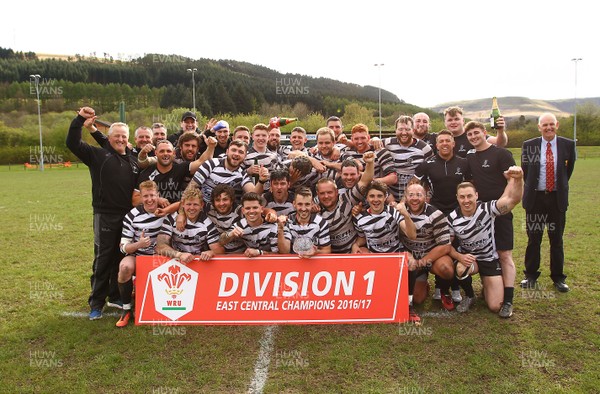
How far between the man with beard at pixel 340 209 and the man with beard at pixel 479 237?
120 centimetres

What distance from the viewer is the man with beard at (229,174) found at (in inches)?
220

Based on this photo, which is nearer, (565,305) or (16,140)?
(565,305)

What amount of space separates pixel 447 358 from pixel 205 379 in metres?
2.38

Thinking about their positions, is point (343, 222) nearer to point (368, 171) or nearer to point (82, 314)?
point (368, 171)

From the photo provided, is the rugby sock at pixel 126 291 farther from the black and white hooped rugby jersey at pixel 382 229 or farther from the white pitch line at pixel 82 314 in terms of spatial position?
Answer: the black and white hooped rugby jersey at pixel 382 229

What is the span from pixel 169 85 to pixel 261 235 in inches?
4088

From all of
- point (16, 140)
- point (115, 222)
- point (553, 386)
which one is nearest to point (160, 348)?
point (115, 222)

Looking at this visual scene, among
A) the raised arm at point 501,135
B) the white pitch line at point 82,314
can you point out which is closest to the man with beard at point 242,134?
the white pitch line at point 82,314

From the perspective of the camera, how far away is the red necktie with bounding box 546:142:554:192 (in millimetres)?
6254

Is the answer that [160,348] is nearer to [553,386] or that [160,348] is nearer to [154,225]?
[154,225]

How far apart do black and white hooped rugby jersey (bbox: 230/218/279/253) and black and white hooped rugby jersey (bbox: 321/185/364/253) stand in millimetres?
726

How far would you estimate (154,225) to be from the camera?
17.3ft

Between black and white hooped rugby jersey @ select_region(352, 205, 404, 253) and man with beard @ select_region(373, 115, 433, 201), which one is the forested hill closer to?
man with beard @ select_region(373, 115, 433, 201)

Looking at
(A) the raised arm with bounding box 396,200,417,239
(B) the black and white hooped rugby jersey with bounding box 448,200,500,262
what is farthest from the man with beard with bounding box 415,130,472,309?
(A) the raised arm with bounding box 396,200,417,239
